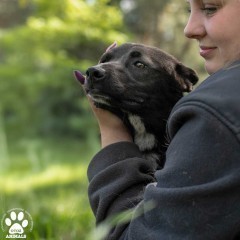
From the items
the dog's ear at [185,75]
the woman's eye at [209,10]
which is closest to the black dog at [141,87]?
the dog's ear at [185,75]

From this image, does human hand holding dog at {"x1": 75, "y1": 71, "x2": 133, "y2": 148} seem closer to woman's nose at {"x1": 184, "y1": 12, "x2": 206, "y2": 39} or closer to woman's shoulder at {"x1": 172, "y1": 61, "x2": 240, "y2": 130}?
woman's nose at {"x1": 184, "y1": 12, "x2": 206, "y2": 39}

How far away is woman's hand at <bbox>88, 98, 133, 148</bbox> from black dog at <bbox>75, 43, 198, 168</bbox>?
0.07m

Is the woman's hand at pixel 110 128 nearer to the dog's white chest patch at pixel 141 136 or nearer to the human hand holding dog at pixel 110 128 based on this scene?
the human hand holding dog at pixel 110 128

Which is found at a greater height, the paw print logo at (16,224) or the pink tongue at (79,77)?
the pink tongue at (79,77)

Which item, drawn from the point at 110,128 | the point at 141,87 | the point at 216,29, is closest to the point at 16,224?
the point at 110,128

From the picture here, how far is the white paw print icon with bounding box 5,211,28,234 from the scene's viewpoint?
2104mm

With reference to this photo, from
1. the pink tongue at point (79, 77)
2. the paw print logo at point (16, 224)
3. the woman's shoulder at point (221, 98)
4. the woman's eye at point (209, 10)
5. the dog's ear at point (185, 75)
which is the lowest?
the paw print logo at point (16, 224)

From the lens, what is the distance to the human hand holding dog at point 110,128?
2078 mm

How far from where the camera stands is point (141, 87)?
2582 millimetres

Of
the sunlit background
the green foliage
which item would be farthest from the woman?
the green foliage

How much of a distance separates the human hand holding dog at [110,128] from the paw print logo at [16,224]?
0.44m

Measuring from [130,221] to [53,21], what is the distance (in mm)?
11743

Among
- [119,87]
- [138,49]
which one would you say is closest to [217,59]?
[119,87]

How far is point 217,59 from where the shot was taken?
5.48 feet
